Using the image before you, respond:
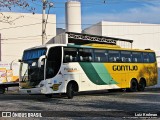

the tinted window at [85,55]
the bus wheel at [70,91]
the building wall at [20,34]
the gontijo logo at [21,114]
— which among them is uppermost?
the building wall at [20,34]

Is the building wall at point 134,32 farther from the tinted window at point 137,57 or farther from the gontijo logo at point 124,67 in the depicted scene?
the gontijo logo at point 124,67

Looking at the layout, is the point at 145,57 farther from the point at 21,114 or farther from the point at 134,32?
the point at 134,32

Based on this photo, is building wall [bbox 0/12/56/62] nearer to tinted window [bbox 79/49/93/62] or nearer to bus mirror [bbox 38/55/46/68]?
tinted window [bbox 79/49/93/62]

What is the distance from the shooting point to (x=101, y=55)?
24.0 meters

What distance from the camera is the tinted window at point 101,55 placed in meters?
23.6

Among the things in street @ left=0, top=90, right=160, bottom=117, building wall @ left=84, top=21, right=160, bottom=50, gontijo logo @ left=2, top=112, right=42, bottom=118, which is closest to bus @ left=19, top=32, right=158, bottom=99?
street @ left=0, top=90, right=160, bottom=117

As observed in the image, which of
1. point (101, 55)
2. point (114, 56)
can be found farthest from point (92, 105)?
point (114, 56)

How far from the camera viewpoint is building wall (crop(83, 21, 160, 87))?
5331 centimetres

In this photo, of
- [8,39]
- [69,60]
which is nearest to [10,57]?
[8,39]

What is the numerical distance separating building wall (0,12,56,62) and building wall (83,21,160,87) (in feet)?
22.2

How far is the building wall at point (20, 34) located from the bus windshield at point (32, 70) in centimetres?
2943

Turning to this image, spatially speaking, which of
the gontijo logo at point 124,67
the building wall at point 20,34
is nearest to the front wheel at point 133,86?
the gontijo logo at point 124,67

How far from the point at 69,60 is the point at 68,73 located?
754 millimetres

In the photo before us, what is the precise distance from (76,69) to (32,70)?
2655 mm
